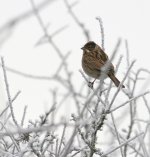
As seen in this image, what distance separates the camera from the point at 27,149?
3.59 m

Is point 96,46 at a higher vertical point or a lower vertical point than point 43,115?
higher

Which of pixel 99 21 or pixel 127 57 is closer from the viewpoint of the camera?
pixel 99 21

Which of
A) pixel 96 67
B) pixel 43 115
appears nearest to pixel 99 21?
pixel 43 115

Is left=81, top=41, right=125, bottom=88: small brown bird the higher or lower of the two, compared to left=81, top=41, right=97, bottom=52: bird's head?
lower

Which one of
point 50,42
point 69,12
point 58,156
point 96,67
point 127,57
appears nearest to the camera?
point 50,42

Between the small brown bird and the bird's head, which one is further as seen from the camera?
the bird's head

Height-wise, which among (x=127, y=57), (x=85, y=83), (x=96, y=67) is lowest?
(x=85, y=83)

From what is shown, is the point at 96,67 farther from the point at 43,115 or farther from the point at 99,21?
the point at 43,115

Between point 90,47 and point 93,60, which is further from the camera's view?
point 90,47

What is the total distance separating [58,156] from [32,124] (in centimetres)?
32

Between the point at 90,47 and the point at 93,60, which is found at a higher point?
the point at 90,47

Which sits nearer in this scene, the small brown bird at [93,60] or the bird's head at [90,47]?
the small brown bird at [93,60]

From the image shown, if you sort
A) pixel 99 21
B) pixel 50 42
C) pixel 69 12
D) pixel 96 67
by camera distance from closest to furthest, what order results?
pixel 50 42
pixel 69 12
pixel 99 21
pixel 96 67

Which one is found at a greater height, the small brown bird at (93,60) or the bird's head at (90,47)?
the bird's head at (90,47)
